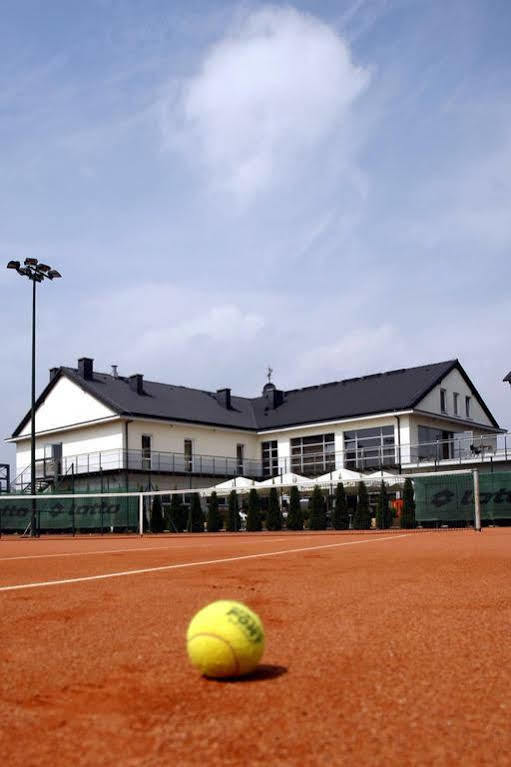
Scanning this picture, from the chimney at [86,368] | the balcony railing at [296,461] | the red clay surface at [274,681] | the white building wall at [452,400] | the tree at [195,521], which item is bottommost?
the tree at [195,521]

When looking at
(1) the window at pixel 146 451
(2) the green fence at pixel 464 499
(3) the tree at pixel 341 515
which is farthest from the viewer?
(1) the window at pixel 146 451

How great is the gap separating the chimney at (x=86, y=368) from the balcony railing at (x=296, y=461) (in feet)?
15.6

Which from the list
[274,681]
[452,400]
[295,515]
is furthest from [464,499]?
[274,681]

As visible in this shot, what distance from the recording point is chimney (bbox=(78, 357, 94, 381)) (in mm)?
45438

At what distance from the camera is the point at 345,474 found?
31.7 meters

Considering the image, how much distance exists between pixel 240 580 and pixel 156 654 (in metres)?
4.23

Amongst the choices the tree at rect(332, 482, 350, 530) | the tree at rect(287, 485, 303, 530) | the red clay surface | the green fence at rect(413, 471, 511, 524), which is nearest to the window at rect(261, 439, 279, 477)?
the tree at rect(287, 485, 303, 530)

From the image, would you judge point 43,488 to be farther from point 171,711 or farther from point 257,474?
point 171,711

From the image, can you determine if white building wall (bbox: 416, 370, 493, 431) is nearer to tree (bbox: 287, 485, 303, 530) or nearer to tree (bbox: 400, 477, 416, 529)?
tree (bbox: 287, 485, 303, 530)

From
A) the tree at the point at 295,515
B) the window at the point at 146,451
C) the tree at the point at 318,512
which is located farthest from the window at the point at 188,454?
the tree at the point at 318,512

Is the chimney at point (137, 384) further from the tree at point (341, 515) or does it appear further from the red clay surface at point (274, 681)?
the red clay surface at point (274, 681)

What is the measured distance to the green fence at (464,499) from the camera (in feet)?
86.3

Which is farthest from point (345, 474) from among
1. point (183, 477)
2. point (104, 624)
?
point (104, 624)

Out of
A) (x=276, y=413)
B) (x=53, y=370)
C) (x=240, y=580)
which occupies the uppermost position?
(x=53, y=370)
